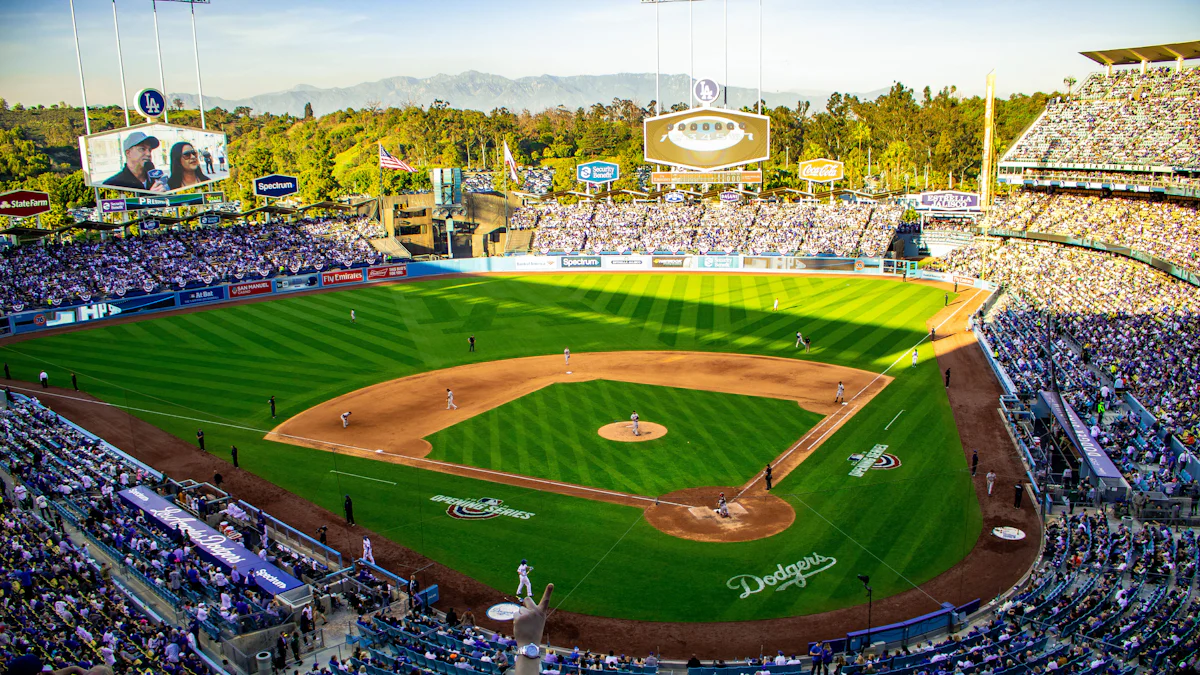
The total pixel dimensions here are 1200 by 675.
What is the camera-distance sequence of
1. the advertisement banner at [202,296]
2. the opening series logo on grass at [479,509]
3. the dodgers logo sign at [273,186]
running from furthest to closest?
the dodgers logo sign at [273,186] → the advertisement banner at [202,296] → the opening series logo on grass at [479,509]

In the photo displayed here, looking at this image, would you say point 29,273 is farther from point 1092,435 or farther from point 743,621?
point 1092,435

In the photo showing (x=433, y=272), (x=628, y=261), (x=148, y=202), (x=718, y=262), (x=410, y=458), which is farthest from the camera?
(x=628, y=261)

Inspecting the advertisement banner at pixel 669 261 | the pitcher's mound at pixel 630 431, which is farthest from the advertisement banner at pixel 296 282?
the pitcher's mound at pixel 630 431

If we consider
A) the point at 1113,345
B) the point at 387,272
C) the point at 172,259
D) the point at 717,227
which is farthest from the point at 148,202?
the point at 1113,345

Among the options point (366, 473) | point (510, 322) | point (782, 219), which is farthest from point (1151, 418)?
point (782, 219)

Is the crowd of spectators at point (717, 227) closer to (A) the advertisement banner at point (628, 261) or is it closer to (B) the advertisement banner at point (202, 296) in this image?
(A) the advertisement banner at point (628, 261)

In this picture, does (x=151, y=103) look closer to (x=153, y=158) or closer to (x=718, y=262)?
(x=153, y=158)

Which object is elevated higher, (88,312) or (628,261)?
(628,261)
